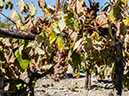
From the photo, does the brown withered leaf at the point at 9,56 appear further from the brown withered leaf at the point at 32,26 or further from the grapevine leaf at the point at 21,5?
the grapevine leaf at the point at 21,5

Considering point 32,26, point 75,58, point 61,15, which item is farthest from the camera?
point 32,26

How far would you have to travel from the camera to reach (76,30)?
104 cm

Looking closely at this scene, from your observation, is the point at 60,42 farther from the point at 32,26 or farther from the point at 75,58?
the point at 32,26

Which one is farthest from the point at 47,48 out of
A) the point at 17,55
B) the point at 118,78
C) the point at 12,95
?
the point at 12,95

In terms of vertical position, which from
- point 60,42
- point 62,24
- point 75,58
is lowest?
point 75,58

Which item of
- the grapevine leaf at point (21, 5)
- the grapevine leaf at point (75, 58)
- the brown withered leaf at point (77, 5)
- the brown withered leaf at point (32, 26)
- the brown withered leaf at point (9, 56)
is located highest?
the grapevine leaf at point (21, 5)

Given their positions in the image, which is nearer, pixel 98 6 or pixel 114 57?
pixel 98 6

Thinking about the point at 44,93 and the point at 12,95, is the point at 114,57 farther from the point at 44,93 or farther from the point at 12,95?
the point at 44,93

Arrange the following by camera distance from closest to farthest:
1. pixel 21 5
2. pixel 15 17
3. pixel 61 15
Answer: pixel 61 15 < pixel 15 17 < pixel 21 5

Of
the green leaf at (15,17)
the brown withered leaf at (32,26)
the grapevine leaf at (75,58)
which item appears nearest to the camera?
the grapevine leaf at (75,58)

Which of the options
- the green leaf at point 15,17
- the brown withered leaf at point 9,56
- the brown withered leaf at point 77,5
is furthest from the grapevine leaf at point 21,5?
the brown withered leaf at point 77,5

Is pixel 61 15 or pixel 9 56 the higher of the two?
pixel 61 15

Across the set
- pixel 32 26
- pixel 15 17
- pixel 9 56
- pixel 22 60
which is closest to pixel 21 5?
pixel 15 17

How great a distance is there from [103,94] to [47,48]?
6.20 metres
